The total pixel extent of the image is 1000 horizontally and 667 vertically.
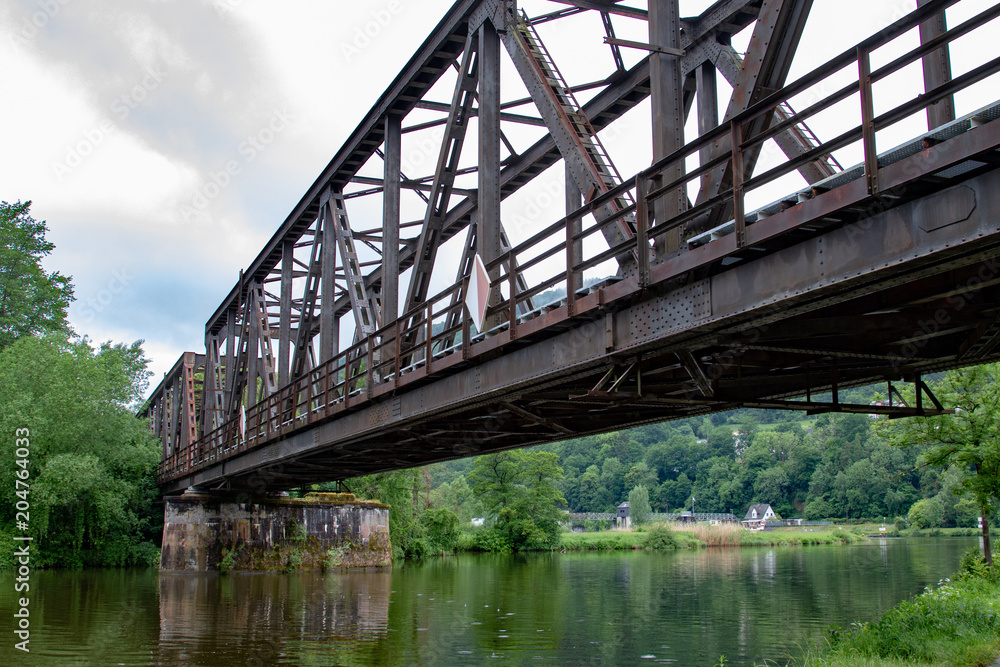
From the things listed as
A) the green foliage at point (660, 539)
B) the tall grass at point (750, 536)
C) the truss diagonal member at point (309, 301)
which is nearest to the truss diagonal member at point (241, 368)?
the truss diagonal member at point (309, 301)

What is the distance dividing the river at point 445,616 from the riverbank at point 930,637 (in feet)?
6.66

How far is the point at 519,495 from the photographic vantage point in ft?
206

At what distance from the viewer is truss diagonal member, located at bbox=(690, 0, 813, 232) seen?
8531 mm

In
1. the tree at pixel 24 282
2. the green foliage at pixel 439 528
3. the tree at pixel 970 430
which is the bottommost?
the green foliage at pixel 439 528

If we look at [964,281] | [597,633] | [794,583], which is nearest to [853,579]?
[794,583]

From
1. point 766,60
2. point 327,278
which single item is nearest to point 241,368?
point 327,278

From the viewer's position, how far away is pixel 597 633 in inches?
672

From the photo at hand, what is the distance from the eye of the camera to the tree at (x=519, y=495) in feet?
204

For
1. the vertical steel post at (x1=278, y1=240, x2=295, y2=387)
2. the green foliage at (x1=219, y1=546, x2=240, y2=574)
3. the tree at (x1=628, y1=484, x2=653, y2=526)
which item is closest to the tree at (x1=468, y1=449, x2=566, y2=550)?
the green foliage at (x1=219, y1=546, x2=240, y2=574)

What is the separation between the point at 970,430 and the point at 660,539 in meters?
48.9

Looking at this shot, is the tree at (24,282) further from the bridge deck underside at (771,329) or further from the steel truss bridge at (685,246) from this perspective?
the bridge deck underside at (771,329)

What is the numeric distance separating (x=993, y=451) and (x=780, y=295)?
17945 mm

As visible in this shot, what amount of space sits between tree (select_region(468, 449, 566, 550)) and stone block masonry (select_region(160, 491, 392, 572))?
22345 millimetres

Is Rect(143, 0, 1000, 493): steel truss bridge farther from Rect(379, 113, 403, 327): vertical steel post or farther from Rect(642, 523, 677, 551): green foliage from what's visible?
Rect(642, 523, 677, 551): green foliage
